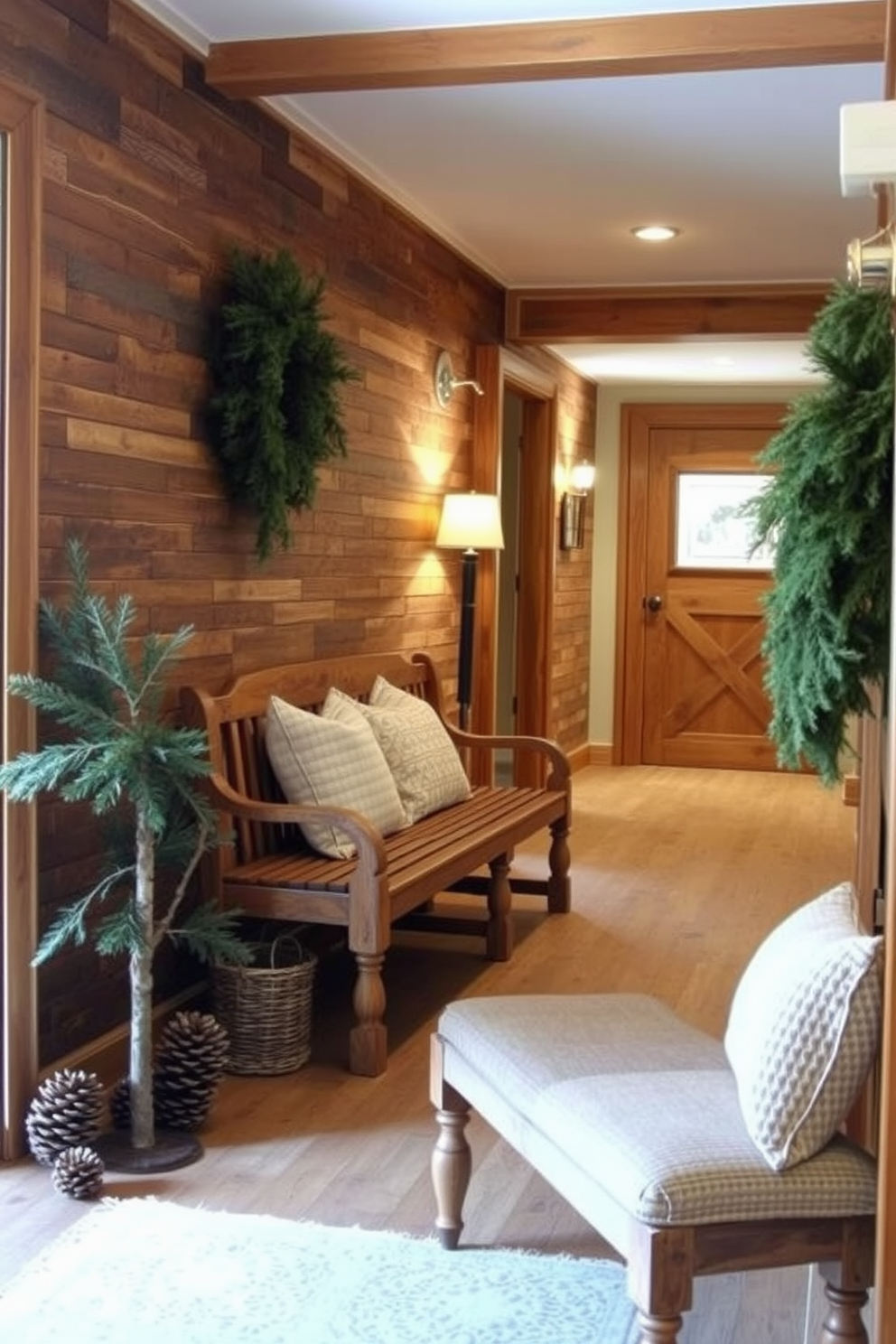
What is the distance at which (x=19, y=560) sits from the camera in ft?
9.58

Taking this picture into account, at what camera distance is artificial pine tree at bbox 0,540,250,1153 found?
2.85 m


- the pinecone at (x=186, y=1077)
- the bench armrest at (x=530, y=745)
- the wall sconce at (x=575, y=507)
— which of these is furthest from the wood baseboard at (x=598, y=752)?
the pinecone at (x=186, y=1077)

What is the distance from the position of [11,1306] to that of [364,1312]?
1.82 feet

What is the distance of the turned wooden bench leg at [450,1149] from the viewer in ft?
8.46

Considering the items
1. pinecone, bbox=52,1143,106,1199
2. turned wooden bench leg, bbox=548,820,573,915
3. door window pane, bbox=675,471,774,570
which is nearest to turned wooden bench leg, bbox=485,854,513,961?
turned wooden bench leg, bbox=548,820,573,915

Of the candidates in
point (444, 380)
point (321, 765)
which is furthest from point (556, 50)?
point (444, 380)

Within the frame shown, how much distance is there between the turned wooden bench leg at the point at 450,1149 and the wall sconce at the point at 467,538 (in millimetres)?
3195

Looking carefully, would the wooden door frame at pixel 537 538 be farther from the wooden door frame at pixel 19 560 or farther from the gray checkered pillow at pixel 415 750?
the wooden door frame at pixel 19 560

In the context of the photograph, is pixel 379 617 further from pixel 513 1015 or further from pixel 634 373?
pixel 634 373

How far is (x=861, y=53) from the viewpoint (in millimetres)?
3277

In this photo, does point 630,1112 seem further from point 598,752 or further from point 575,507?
point 598,752

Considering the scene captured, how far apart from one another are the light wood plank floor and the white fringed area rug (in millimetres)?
79

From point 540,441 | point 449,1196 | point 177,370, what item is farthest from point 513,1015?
point 540,441

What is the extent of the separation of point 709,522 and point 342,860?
572 cm
